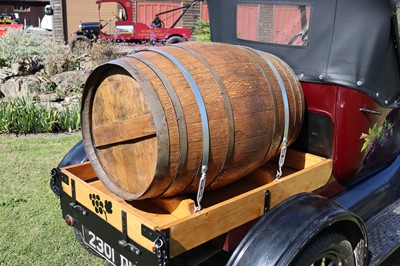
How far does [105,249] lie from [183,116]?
3.02 feet

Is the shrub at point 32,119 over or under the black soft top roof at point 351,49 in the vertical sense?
under

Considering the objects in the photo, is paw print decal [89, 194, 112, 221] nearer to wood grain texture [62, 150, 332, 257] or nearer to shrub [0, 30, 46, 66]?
wood grain texture [62, 150, 332, 257]

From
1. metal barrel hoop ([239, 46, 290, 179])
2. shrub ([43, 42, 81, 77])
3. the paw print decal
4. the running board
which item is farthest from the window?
shrub ([43, 42, 81, 77])

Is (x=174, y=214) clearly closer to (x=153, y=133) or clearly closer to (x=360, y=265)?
(x=153, y=133)

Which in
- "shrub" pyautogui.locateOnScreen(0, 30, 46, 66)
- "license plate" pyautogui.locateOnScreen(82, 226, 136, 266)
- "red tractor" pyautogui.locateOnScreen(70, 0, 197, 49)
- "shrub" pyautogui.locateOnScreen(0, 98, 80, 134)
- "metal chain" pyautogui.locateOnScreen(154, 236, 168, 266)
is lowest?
"shrub" pyautogui.locateOnScreen(0, 98, 80, 134)

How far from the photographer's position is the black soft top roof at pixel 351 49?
2408mm

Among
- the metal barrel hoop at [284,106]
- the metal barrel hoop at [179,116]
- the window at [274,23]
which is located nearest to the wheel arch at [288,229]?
the metal barrel hoop at [284,106]

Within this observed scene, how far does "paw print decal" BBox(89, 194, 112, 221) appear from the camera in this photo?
220 cm

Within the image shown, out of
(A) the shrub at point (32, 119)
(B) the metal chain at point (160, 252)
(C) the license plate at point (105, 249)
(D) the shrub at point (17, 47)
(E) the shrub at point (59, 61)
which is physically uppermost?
(D) the shrub at point (17, 47)

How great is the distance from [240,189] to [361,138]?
32.0 inches

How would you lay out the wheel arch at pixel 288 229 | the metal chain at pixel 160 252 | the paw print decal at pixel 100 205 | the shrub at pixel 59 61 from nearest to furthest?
the metal chain at pixel 160 252
the wheel arch at pixel 288 229
the paw print decal at pixel 100 205
the shrub at pixel 59 61

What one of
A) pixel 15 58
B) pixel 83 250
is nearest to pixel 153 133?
pixel 83 250

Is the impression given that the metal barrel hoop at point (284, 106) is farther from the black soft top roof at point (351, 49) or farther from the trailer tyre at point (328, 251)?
the trailer tyre at point (328, 251)

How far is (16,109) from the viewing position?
6.10 meters
